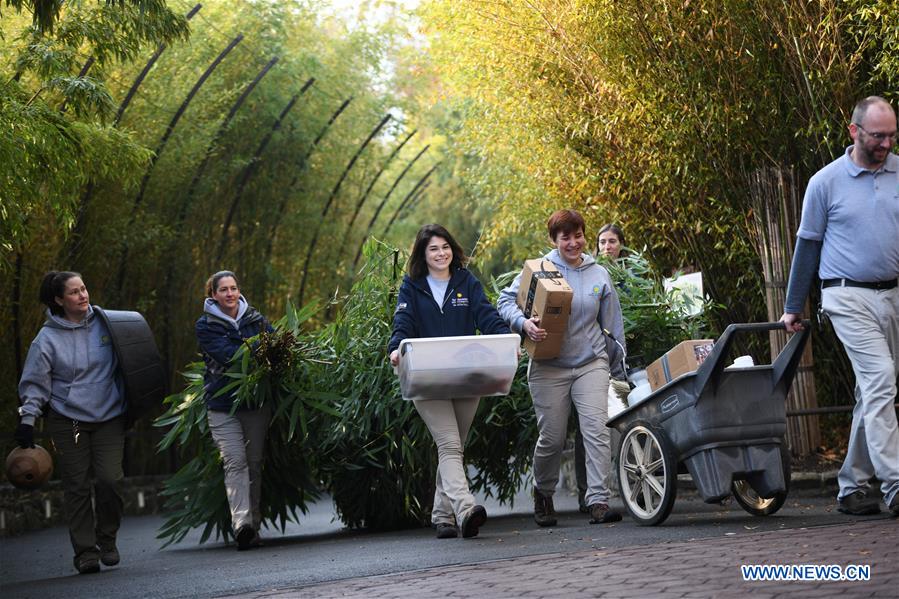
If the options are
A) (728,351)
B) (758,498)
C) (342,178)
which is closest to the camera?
(728,351)

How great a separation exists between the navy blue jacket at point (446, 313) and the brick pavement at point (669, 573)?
1.74 m

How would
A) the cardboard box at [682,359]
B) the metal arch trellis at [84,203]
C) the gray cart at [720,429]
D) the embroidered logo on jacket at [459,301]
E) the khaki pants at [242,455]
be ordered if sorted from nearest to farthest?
the gray cart at [720,429]
the cardboard box at [682,359]
the embroidered logo on jacket at [459,301]
the khaki pants at [242,455]
the metal arch trellis at [84,203]

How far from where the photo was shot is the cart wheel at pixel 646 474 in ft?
23.8

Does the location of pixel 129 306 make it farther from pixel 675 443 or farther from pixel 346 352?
pixel 675 443

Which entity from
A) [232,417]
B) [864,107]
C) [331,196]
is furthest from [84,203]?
[864,107]

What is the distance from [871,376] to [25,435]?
4628 mm

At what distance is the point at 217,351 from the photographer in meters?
8.64

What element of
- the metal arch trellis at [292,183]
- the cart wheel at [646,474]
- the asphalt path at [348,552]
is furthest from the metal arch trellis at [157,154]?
the cart wheel at [646,474]

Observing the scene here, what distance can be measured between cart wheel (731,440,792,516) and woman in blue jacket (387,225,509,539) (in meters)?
1.51

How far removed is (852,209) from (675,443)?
1.53m

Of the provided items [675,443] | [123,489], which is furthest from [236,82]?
[675,443]

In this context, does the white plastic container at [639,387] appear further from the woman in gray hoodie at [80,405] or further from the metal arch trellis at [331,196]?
the metal arch trellis at [331,196]

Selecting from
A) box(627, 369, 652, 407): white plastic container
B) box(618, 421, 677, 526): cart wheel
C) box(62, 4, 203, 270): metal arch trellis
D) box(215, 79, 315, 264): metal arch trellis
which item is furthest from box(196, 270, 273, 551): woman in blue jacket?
box(215, 79, 315, 264): metal arch trellis

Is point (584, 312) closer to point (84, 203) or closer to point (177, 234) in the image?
point (84, 203)
